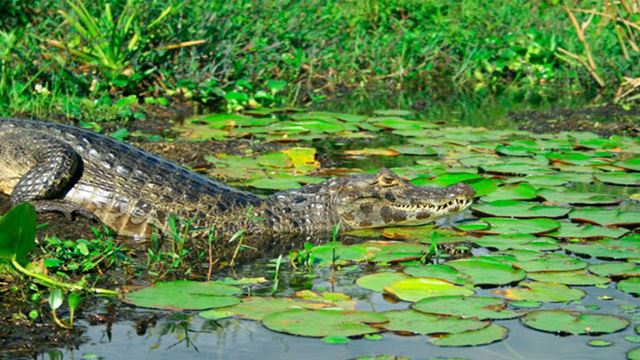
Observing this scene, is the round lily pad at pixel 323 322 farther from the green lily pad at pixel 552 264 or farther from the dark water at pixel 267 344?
the green lily pad at pixel 552 264

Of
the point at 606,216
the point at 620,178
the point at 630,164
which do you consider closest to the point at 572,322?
the point at 606,216

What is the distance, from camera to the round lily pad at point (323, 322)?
448 centimetres

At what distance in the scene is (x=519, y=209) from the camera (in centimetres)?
661

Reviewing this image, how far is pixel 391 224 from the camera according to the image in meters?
6.64

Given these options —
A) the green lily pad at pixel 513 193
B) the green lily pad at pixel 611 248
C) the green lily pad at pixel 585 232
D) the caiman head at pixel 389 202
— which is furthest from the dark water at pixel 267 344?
Answer: the green lily pad at pixel 513 193

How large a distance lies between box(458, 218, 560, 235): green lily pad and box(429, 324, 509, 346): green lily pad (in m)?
1.71

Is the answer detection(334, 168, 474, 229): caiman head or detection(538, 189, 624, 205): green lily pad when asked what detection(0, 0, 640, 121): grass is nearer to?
detection(538, 189, 624, 205): green lily pad

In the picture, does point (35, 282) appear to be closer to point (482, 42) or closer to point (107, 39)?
point (107, 39)

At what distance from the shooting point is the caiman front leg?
6.24 meters

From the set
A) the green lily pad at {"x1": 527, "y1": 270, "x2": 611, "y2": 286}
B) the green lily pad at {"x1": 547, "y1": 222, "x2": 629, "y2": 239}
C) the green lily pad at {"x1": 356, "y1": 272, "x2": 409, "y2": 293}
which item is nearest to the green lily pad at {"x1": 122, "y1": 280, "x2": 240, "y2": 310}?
the green lily pad at {"x1": 356, "y1": 272, "x2": 409, "y2": 293}

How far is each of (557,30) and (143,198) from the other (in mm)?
7870

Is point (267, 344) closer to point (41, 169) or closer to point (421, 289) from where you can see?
point (421, 289)

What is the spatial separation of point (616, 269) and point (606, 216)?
3.45 ft

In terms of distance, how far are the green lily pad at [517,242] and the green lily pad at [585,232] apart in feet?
0.41
